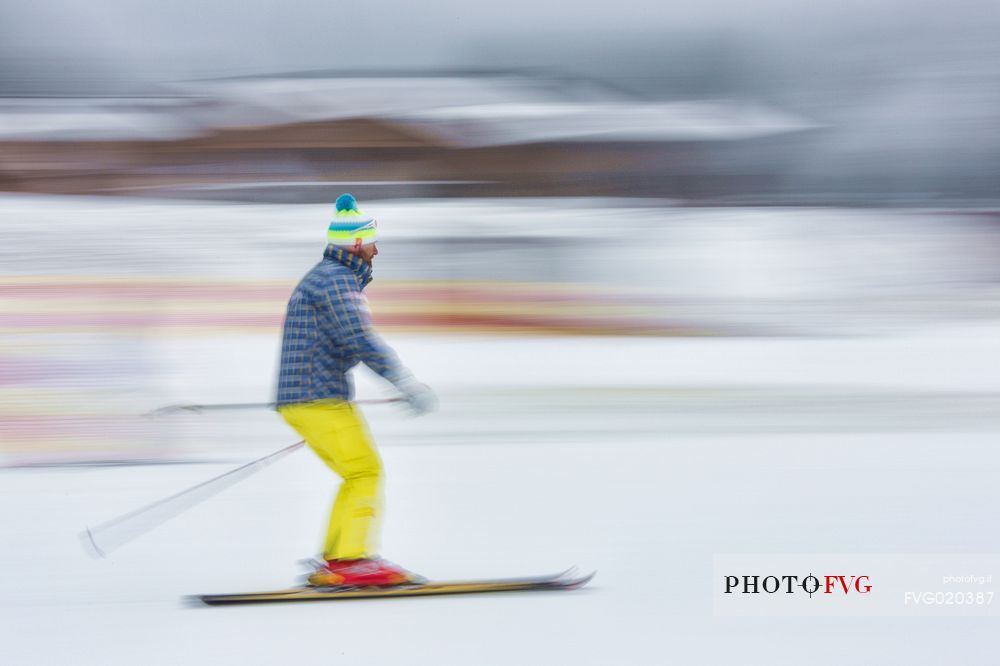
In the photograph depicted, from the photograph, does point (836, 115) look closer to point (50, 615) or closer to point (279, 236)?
point (279, 236)

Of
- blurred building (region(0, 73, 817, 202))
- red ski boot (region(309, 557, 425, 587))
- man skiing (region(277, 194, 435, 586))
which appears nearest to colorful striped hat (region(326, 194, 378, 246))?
man skiing (region(277, 194, 435, 586))

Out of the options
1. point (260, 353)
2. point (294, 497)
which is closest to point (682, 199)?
point (260, 353)

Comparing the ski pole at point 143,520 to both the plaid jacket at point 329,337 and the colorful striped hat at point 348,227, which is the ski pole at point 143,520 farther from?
the colorful striped hat at point 348,227

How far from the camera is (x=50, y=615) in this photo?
2816 mm

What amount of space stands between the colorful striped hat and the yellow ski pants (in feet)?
1.36

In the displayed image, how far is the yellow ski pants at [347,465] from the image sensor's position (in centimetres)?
274

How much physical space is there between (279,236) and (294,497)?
4.03 meters

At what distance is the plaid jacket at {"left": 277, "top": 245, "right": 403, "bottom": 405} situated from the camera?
266 centimetres

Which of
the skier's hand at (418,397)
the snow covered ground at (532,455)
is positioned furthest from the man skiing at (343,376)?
the snow covered ground at (532,455)

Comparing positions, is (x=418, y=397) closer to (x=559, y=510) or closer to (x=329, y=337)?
(x=329, y=337)

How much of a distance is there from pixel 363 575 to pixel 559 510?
1.06m

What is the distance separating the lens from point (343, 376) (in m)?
2.78

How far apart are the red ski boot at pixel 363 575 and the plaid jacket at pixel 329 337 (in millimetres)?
454

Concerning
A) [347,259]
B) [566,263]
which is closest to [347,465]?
[347,259]
